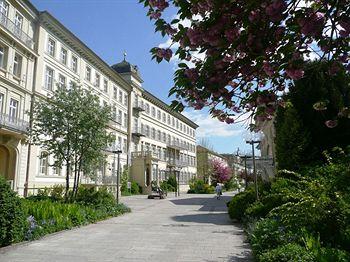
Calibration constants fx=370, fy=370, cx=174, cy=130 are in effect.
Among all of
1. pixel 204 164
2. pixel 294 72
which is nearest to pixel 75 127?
pixel 294 72

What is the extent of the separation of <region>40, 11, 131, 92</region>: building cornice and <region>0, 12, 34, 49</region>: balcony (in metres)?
2.35

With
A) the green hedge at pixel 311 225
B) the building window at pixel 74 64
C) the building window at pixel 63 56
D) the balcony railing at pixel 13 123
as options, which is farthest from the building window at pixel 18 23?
the green hedge at pixel 311 225

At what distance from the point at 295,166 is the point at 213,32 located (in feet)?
52.4

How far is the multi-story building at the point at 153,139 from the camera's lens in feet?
156

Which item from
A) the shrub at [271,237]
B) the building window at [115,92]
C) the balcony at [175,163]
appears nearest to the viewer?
the shrub at [271,237]

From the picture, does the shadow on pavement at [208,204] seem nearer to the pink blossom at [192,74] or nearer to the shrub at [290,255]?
the shrub at [290,255]

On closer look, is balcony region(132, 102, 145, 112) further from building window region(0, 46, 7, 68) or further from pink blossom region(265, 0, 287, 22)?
pink blossom region(265, 0, 287, 22)

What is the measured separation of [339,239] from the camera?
24.7 feet

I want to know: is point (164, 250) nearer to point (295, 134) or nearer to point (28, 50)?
point (295, 134)

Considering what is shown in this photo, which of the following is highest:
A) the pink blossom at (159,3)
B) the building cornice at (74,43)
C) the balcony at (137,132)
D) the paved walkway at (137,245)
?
the building cornice at (74,43)

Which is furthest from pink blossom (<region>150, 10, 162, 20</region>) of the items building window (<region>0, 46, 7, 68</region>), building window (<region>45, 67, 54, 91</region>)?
building window (<region>45, 67, 54, 91</region>)

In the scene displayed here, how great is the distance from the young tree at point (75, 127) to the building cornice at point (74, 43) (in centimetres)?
1108

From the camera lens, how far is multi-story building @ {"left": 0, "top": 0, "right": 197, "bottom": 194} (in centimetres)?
2430

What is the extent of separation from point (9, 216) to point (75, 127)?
405 inches
